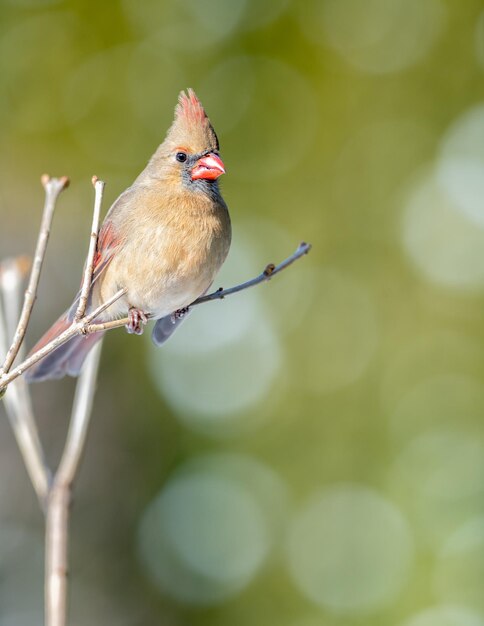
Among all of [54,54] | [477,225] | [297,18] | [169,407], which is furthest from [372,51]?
[169,407]

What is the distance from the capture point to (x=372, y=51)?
6.14 metres

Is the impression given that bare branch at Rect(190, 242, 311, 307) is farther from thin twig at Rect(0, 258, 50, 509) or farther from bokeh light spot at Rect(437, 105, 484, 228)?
bokeh light spot at Rect(437, 105, 484, 228)

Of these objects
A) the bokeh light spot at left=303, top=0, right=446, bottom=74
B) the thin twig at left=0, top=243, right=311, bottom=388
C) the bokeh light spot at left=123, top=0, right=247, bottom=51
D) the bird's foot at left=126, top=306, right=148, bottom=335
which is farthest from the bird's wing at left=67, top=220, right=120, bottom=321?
the bokeh light spot at left=303, top=0, right=446, bottom=74

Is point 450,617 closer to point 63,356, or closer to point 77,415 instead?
point 63,356

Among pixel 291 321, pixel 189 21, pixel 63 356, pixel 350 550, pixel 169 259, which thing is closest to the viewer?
pixel 169 259

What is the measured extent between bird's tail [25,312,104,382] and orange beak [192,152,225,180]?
37cm

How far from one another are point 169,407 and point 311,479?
3.44 feet

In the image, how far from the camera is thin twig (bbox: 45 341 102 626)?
125 centimetres

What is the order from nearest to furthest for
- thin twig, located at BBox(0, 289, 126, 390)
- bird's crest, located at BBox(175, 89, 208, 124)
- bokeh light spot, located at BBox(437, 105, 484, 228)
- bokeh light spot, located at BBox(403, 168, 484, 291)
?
thin twig, located at BBox(0, 289, 126, 390) < bird's crest, located at BBox(175, 89, 208, 124) < bokeh light spot, located at BBox(403, 168, 484, 291) < bokeh light spot, located at BBox(437, 105, 484, 228)

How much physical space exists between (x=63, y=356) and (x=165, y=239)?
34 centimetres

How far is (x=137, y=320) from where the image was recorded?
151 centimetres

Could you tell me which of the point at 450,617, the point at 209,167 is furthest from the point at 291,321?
the point at 209,167

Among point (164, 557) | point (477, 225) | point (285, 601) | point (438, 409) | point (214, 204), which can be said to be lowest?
point (214, 204)

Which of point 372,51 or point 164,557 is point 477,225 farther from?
point 164,557
